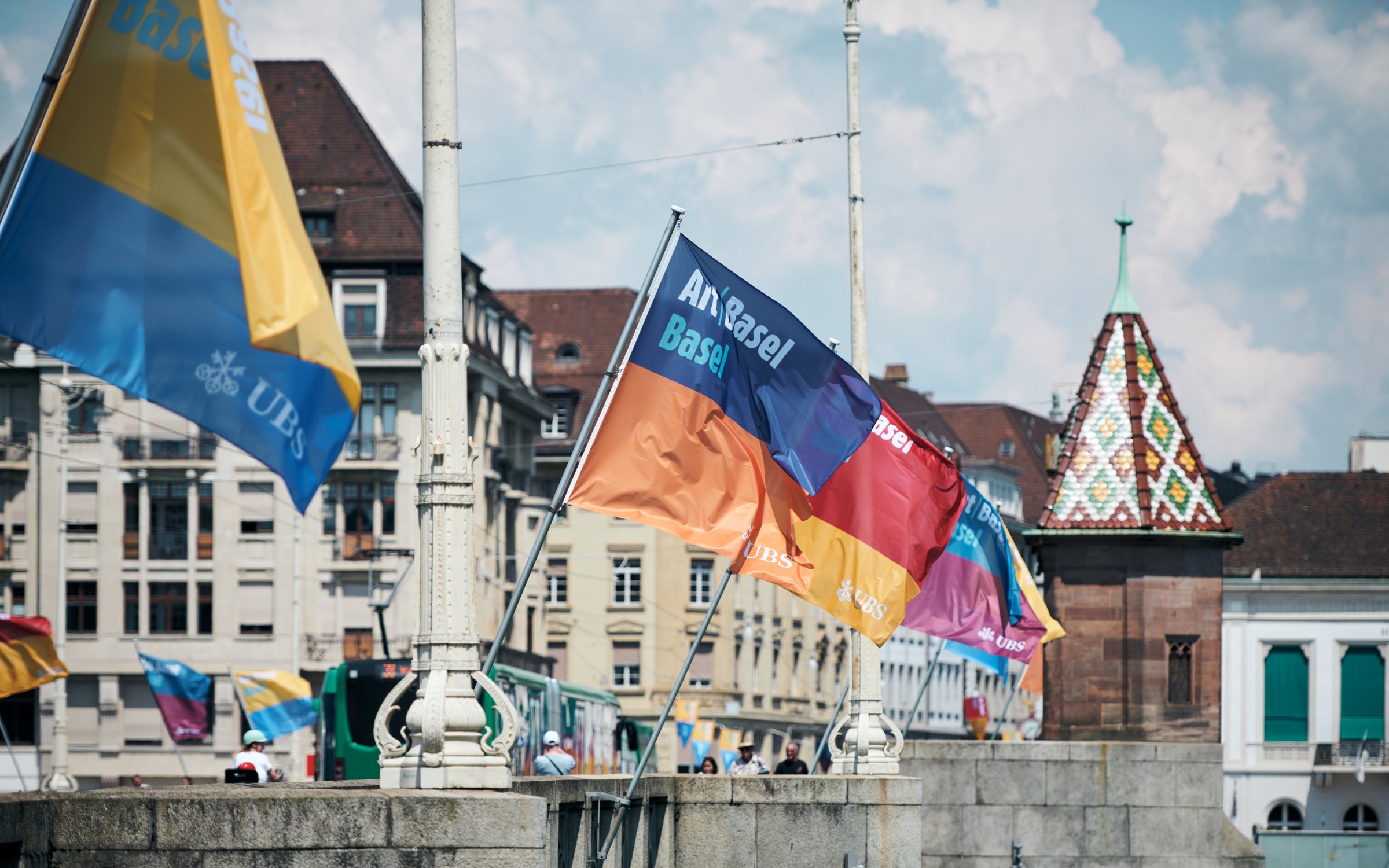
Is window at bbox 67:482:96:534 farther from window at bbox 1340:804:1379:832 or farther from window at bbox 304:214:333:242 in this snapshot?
window at bbox 1340:804:1379:832

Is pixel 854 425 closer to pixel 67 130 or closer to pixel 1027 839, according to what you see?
pixel 67 130

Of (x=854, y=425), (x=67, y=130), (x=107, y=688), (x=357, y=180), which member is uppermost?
(x=357, y=180)

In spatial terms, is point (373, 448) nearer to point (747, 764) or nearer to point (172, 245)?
point (747, 764)

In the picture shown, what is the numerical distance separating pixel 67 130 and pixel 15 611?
5706 cm

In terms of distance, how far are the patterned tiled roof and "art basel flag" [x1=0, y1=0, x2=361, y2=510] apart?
18.1 metres

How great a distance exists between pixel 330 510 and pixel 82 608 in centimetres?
745

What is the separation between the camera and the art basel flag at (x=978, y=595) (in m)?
23.2

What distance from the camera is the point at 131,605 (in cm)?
6462

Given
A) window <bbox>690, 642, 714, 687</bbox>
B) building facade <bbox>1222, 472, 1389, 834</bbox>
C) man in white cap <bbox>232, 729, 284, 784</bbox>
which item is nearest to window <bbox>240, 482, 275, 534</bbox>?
window <bbox>690, 642, 714, 687</bbox>

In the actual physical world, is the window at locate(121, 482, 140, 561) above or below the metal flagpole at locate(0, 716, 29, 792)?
above

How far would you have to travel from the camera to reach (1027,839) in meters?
25.0

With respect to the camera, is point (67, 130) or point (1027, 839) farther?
point (1027, 839)

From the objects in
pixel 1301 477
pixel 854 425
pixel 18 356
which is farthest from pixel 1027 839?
pixel 1301 477

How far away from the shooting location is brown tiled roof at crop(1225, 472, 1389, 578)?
77000 millimetres
